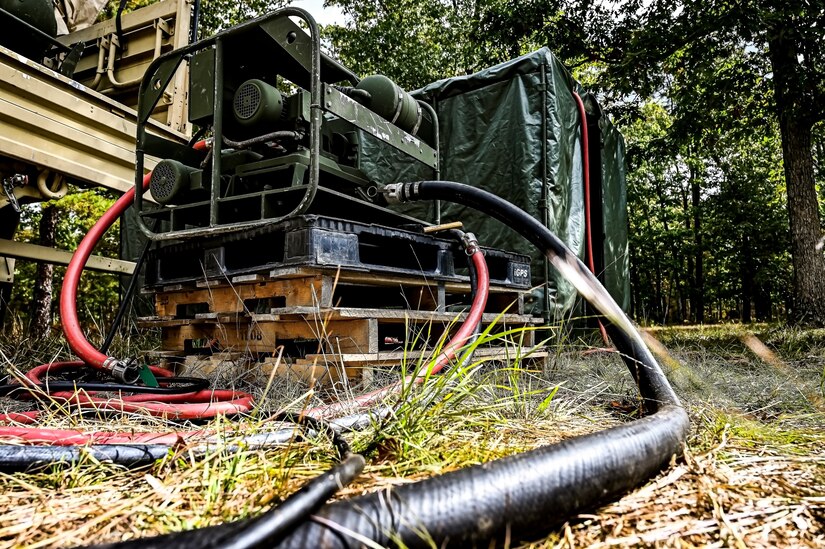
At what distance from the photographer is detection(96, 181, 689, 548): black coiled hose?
0.75m

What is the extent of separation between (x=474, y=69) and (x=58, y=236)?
11.1 m

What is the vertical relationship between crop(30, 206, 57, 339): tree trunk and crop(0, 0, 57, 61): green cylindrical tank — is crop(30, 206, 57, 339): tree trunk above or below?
below

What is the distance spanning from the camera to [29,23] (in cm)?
362

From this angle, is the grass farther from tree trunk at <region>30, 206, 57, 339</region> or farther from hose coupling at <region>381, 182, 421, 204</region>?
tree trunk at <region>30, 206, 57, 339</region>

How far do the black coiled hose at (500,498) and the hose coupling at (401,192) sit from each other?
1.87 metres

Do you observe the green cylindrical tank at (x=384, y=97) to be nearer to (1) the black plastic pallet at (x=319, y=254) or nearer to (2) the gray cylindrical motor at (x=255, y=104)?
(2) the gray cylindrical motor at (x=255, y=104)

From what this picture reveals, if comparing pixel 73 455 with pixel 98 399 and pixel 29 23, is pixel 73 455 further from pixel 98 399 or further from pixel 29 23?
pixel 29 23

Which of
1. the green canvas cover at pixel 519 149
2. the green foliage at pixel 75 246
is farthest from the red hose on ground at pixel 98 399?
the green foliage at pixel 75 246

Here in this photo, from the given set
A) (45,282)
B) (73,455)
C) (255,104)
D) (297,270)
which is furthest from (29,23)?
(45,282)

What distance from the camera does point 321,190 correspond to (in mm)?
2541

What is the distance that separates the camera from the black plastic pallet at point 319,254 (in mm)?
2287

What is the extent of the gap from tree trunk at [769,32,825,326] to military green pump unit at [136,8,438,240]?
17.1ft

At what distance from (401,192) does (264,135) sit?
0.76 m

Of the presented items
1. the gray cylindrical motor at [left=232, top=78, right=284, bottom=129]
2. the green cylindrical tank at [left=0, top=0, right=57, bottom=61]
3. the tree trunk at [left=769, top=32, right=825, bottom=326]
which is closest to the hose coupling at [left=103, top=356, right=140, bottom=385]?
the gray cylindrical motor at [left=232, top=78, right=284, bottom=129]
